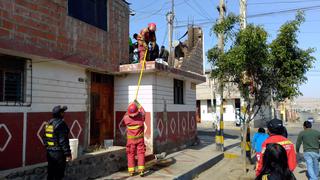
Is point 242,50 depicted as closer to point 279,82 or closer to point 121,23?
point 279,82

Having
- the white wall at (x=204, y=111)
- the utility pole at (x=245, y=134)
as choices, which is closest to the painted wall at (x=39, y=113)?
the utility pole at (x=245, y=134)

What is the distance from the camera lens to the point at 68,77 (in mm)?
9203

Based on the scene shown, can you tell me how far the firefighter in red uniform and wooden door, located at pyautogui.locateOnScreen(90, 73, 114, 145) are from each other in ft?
7.26

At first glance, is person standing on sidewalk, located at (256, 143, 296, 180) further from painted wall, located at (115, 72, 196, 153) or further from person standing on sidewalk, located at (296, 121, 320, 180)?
painted wall, located at (115, 72, 196, 153)

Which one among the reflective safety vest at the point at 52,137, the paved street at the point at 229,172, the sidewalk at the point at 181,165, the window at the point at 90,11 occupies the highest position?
the window at the point at 90,11

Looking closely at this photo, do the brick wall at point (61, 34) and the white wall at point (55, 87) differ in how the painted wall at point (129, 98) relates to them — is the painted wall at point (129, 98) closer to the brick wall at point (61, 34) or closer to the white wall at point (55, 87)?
the brick wall at point (61, 34)

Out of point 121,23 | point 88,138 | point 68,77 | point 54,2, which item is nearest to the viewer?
point 54,2

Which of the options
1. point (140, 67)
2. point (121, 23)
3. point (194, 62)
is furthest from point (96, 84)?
point (194, 62)

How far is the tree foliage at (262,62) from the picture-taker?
9.59 m

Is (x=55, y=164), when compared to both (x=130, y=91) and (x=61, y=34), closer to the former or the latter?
(x=61, y=34)

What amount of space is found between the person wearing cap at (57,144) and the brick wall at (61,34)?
1.80 metres

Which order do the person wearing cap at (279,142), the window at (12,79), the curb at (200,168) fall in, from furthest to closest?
the curb at (200,168), the window at (12,79), the person wearing cap at (279,142)

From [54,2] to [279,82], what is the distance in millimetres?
6734

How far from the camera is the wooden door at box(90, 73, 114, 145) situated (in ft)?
34.6
